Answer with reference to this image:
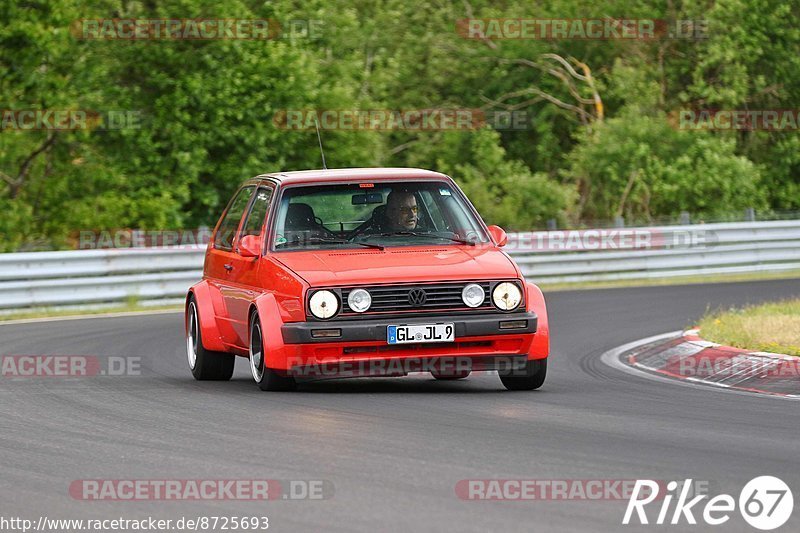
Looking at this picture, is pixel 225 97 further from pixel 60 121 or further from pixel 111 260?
pixel 111 260

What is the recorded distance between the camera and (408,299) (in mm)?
10891

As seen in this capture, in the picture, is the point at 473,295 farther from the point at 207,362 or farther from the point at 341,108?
the point at 341,108

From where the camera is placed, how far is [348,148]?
33.0 m

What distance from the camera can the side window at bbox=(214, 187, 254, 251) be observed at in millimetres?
12961

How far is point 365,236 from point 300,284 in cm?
113

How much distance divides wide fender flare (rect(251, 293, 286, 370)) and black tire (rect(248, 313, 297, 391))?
0.09 m

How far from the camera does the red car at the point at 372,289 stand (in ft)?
35.6

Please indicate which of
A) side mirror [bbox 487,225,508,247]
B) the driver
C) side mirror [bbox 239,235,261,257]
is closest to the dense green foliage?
side mirror [bbox 239,235,261,257]

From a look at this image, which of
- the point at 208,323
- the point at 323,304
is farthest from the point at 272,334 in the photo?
the point at 208,323

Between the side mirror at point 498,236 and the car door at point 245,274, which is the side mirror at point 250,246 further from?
the side mirror at point 498,236

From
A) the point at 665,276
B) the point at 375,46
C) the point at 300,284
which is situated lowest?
the point at 665,276

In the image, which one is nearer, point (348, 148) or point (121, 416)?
point (121, 416)

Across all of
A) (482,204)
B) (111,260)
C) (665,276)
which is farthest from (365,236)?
(482,204)

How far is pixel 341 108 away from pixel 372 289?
22.3 m
